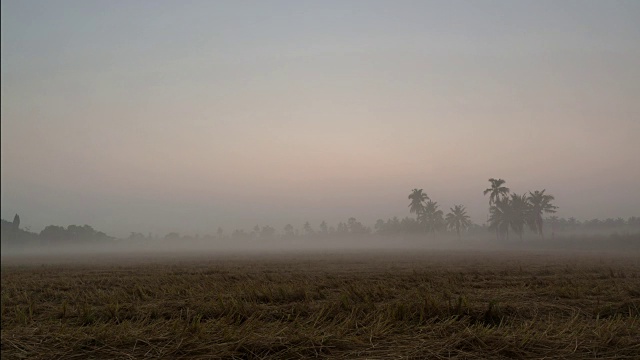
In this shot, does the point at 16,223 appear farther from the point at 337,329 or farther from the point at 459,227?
the point at 459,227

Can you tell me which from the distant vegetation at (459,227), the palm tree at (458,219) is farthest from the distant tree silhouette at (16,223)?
the palm tree at (458,219)

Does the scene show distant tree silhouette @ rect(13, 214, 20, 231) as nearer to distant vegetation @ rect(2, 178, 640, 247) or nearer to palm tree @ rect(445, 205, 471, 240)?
distant vegetation @ rect(2, 178, 640, 247)

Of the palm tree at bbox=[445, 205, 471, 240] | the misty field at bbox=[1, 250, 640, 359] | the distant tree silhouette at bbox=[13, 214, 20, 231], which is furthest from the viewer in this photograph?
the palm tree at bbox=[445, 205, 471, 240]

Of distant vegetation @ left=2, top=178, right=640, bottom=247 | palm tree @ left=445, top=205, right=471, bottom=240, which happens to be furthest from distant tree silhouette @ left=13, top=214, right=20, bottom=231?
palm tree @ left=445, top=205, right=471, bottom=240

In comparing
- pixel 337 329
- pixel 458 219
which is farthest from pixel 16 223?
pixel 458 219

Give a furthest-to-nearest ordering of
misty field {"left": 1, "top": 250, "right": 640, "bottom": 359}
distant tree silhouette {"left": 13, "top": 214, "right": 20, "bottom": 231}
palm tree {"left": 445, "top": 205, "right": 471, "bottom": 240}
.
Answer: palm tree {"left": 445, "top": 205, "right": 471, "bottom": 240} < misty field {"left": 1, "top": 250, "right": 640, "bottom": 359} < distant tree silhouette {"left": 13, "top": 214, "right": 20, "bottom": 231}

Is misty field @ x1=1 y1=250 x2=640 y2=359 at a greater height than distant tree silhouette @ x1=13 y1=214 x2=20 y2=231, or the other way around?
distant tree silhouette @ x1=13 y1=214 x2=20 y2=231

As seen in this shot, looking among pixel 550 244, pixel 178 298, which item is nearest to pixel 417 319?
pixel 178 298

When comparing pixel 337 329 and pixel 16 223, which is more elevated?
pixel 16 223

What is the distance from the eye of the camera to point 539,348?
155 inches

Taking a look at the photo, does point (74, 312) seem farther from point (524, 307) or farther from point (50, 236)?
point (524, 307)

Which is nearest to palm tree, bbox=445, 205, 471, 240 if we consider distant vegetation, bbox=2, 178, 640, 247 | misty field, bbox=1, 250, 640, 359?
distant vegetation, bbox=2, 178, 640, 247

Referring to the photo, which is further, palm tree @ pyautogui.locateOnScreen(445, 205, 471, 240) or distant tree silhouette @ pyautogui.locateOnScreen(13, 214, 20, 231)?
palm tree @ pyautogui.locateOnScreen(445, 205, 471, 240)

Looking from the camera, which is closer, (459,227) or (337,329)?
(337,329)
